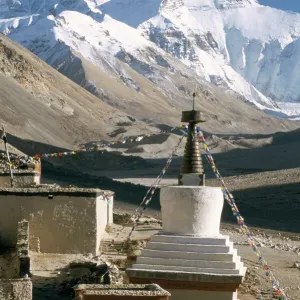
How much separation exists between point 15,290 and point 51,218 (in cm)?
553

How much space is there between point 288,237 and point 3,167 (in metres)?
10.1

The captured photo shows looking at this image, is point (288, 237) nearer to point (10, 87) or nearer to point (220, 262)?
point (220, 262)

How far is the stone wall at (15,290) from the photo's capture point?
7242 millimetres

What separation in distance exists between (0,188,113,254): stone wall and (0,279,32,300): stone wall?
5.46 m

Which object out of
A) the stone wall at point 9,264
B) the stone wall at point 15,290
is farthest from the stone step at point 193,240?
the stone wall at point 9,264

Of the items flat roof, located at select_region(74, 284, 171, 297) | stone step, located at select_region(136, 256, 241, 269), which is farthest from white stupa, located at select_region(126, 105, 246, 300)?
flat roof, located at select_region(74, 284, 171, 297)

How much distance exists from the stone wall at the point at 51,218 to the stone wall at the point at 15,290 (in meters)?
5.46

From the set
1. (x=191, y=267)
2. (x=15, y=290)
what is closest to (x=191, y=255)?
(x=191, y=267)

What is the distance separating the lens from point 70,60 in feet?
372

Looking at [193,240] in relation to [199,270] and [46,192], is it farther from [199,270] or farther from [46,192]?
[46,192]

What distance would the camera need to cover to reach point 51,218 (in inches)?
505

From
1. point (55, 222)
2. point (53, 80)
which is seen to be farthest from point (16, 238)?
point (53, 80)

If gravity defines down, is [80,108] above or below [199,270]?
above

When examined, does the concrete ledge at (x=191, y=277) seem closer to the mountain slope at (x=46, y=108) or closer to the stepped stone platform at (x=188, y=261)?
the stepped stone platform at (x=188, y=261)
